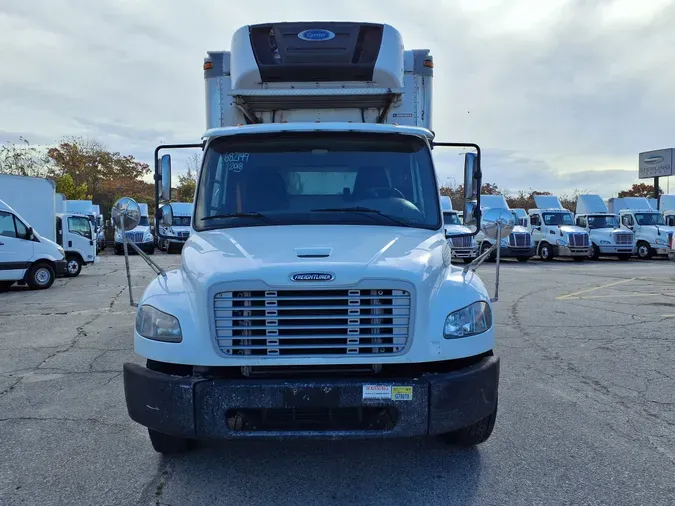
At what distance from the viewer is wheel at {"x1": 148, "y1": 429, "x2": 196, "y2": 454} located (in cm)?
402

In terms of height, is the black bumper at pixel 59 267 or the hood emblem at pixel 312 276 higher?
the hood emblem at pixel 312 276

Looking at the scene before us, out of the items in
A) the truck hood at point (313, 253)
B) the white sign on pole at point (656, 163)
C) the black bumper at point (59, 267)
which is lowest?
the black bumper at point (59, 267)

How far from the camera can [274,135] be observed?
4844mm

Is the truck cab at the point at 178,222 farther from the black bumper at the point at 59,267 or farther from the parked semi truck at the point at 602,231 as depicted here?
the parked semi truck at the point at 602,231

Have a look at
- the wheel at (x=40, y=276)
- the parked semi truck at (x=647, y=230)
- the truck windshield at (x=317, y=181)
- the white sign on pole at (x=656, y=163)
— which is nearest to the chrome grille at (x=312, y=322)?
the truck windshield at (x=317, y=181)

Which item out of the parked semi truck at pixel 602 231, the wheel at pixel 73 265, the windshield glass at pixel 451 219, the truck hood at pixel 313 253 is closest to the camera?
the truck hood at pixel 313 253

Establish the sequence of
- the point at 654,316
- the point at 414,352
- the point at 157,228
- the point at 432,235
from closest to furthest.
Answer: the point at 414,352 → the point at 432,235 → the point at 157,228 → the point at 654,316

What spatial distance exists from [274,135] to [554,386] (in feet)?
11.7

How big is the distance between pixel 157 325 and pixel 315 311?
39.6 inches

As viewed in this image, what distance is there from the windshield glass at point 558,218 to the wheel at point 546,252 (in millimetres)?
1061

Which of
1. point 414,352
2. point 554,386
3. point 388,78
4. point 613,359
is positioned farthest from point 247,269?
point 613,359

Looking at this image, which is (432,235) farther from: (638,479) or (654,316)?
(654,316)

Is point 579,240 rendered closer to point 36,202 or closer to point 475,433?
point 36,202

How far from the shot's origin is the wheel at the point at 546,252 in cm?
2680
